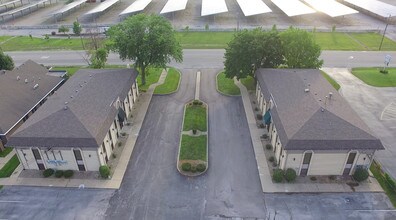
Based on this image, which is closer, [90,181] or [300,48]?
[90,181]

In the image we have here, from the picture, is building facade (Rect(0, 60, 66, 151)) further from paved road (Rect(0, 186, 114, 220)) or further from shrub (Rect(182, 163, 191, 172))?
shrub (Rect(182, 163, 191, 172))

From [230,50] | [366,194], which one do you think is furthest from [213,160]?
[230,50]

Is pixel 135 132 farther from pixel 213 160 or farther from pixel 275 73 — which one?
pixel 275 73

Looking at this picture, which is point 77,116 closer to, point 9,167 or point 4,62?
point 9,167

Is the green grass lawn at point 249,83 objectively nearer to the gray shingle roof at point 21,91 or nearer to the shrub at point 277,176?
the shrub at point 277,176

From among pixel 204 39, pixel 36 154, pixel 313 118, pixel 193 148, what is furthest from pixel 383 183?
pixel 204 39

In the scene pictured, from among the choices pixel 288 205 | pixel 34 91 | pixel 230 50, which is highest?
pixel 230 50

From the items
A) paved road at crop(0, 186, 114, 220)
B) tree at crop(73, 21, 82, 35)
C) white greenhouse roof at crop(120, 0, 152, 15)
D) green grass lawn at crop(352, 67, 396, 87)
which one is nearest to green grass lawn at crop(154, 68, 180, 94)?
paved road at crop(0, 186, 114, 220)
